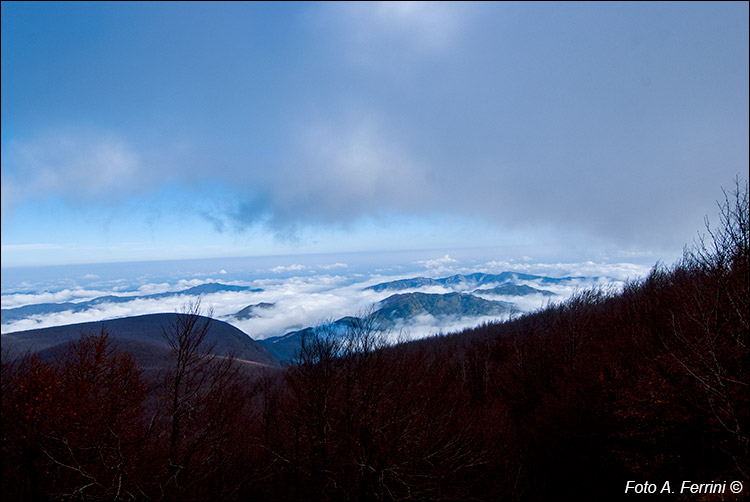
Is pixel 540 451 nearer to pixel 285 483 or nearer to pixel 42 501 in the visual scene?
pixel 285 483

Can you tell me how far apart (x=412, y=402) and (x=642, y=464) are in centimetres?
1440

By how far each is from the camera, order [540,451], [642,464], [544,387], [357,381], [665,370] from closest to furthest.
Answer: [357,381] → [642,464] → [665,370] → [540,451] → [544,387]

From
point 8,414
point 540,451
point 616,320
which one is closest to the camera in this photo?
point 8,414

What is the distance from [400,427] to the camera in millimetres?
20250

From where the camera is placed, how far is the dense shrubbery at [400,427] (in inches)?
698

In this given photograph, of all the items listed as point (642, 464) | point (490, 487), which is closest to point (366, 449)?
point (490, 487)

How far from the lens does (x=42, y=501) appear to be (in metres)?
22.4

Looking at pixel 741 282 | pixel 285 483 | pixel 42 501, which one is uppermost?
pixel 741 282

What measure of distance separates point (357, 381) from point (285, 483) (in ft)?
45.1

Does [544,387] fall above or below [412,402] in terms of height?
below

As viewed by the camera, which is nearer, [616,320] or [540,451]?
[540,451]

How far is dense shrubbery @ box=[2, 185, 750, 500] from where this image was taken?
58.2 ft

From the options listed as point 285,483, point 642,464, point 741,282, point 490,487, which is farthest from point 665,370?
point 285,483

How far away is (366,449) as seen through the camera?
738 inches
